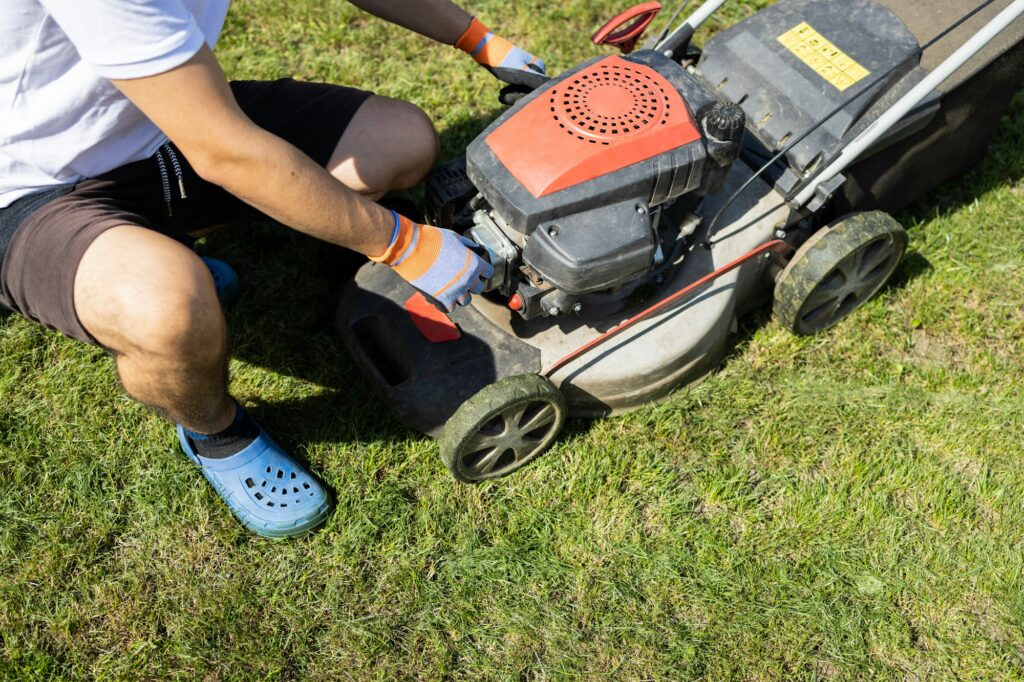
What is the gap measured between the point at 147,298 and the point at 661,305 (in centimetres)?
124

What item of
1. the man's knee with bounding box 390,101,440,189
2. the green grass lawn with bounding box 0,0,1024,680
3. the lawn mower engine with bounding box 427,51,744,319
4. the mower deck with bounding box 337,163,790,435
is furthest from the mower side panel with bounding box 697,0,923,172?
the man's knee with bounding box 390,101,440,189

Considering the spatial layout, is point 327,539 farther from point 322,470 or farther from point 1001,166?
point 1001,166

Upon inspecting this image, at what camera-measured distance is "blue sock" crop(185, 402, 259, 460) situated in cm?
234

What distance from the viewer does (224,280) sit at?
283cm

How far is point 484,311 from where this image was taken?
8.14 feet

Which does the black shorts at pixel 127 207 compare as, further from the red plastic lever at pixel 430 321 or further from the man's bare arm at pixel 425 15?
the red plastic lever at pixel 430 321

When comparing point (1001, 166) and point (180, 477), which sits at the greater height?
point (1001, 166)

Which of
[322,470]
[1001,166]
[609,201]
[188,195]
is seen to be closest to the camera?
[609,201]

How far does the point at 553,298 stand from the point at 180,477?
3.65 ft

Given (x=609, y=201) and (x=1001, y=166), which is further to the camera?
(x=1001, y=166)

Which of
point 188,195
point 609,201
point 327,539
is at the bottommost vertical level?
point 327,539

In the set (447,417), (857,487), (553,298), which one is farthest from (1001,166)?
A: (447,417)

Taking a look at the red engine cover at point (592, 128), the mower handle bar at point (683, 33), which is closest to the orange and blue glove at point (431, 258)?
the red engine cover at point (592, 128)

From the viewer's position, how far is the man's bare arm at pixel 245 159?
1.74 metres
